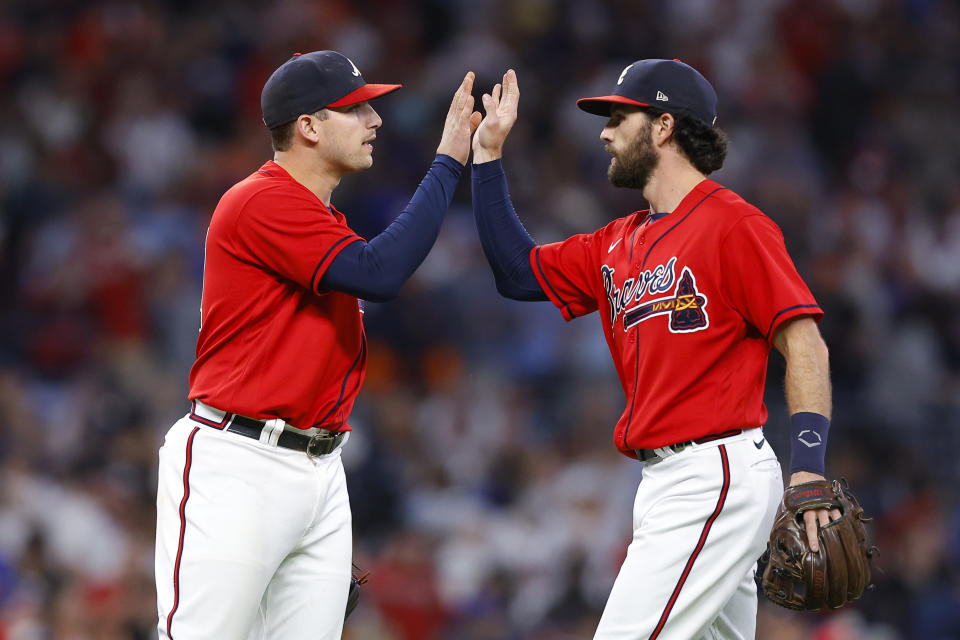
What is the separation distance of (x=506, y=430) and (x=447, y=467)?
0.45 meters

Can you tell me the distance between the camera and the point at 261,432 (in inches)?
140

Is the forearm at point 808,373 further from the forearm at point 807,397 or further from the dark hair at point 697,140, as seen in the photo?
the dark hair at point 697,140

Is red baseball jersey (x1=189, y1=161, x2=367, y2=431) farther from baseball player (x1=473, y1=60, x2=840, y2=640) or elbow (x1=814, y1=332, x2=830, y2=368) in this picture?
elbow (x1=814, y1=332, x2=830, y2=368)

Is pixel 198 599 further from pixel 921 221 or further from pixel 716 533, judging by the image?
pixel 921 221

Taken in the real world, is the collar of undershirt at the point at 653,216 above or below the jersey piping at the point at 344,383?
above

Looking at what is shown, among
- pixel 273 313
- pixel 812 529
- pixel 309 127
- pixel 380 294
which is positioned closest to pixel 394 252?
pixel 380 294

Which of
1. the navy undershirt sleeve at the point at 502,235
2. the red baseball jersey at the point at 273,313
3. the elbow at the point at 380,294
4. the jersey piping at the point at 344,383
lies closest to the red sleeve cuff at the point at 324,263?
the red baseball jersey at the point at 273,313

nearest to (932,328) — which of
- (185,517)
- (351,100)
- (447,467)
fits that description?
(447,467)

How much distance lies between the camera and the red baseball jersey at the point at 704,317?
11.5 feet

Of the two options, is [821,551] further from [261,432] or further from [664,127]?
[261,432]

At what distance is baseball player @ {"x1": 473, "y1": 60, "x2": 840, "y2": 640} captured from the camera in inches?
135

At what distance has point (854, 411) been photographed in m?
7.52

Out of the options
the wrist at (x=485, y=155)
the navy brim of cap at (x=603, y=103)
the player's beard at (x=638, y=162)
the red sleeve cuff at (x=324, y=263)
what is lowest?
the red sleeve cuff at (x=324, y=263)

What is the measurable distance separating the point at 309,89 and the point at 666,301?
133 cm
